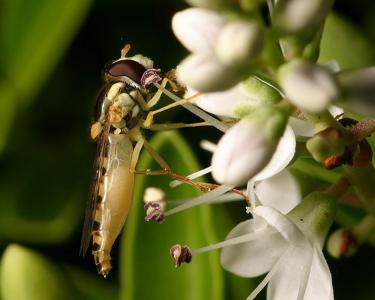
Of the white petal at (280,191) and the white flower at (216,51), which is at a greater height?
the white flower at (216,51)

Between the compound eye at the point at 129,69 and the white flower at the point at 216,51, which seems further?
the compound eye at the point at 129,69

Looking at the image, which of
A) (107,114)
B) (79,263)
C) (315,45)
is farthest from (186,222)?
(315,45)

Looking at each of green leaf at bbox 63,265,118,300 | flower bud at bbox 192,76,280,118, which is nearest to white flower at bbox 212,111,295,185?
flower bud at bbox 192,76,280,118

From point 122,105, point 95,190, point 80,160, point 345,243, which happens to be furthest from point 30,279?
point 345,243

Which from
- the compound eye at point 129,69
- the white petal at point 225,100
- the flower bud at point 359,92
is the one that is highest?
the flower bud at point 359,92

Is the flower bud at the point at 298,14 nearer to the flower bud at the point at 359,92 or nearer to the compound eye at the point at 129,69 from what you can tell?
the flower bud at the point at 359,92

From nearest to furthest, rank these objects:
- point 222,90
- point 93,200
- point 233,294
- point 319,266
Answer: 1. point 222,90
2. point 319,266
3. point 93,200
4. point 233,294

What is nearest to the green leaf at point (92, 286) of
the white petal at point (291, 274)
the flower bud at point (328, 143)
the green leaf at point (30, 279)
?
the green leaf at point (30, 279)

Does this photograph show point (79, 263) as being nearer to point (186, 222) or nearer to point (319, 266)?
point (186, 222)
